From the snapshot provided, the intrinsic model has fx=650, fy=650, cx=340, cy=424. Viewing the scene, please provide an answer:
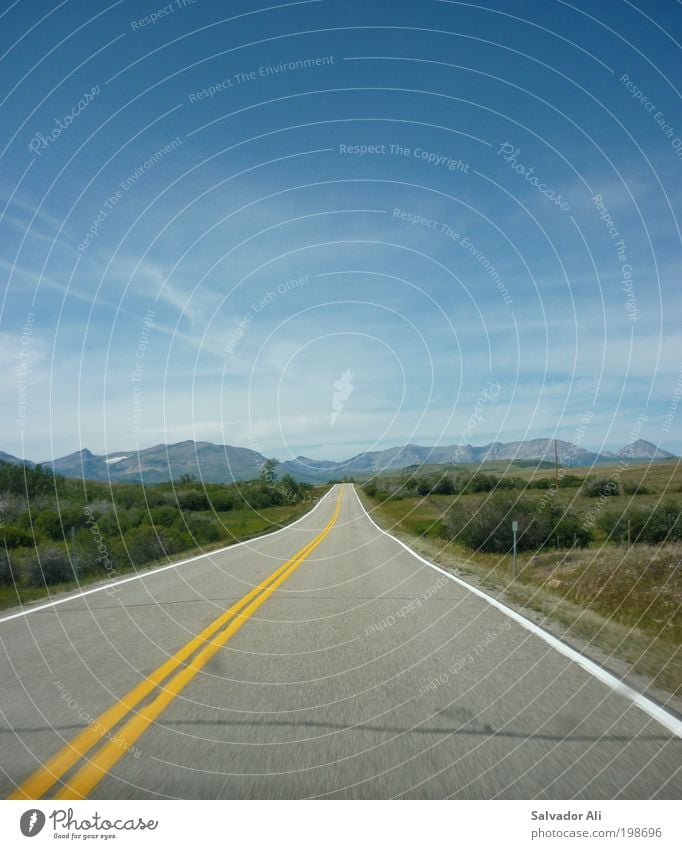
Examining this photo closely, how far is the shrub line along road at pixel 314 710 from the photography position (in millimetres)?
3473

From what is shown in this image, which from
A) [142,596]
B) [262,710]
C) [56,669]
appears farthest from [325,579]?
[262,710]

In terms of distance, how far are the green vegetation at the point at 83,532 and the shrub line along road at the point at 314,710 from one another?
4936 mm

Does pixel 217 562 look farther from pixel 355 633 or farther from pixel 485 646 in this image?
pixel 485 646

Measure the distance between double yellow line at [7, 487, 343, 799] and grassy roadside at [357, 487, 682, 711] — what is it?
12.5ft

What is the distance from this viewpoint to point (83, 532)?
2247 cm

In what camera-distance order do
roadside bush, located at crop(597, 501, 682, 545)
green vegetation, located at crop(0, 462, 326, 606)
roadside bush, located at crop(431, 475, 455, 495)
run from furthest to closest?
roadside bush, located at crop(431, 475, 455, 495) → roadside bush, located at crop(597, 501, 682, 545) → green vegetation, located at crop(0, 462, 326, 606)

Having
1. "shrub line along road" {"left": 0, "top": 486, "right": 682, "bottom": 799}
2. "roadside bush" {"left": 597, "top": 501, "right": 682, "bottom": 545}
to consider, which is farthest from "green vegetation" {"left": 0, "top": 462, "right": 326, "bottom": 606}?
"roadside bush" {"left": 597, "top": 501, "right": 682, "bottom": 545}

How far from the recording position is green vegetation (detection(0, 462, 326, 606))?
15.8m

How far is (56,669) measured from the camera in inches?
230

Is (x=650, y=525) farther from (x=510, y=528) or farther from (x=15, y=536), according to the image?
(x=15, y=536)

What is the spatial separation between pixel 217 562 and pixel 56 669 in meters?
10.3
